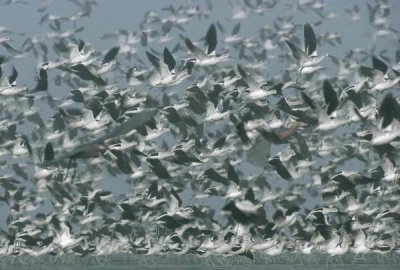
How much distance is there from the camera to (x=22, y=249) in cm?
2811

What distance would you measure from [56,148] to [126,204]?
243 inches

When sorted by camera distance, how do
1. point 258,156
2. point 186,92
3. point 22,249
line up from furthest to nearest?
point 22,249
point 186,92
point 258,156

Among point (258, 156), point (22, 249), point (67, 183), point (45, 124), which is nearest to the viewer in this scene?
point (258, 156)

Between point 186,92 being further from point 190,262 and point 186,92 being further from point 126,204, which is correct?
point 190,262

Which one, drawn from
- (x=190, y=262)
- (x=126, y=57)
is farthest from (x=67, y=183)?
(x=190, y=262)

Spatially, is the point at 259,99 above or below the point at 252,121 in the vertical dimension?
below

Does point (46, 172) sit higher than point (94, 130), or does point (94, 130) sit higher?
point (94, 130)

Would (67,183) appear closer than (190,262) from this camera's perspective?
Answer: Yes

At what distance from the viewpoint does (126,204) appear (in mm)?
20219

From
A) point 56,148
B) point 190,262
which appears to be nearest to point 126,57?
point 56,148

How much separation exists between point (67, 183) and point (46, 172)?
1.29 m

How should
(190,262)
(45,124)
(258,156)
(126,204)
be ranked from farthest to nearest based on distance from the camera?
(190,262) → (45,124) → (126,204) → (258,156)

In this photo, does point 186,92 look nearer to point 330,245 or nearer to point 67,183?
point 67,183

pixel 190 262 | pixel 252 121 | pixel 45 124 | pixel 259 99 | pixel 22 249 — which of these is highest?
pixel 252 121
